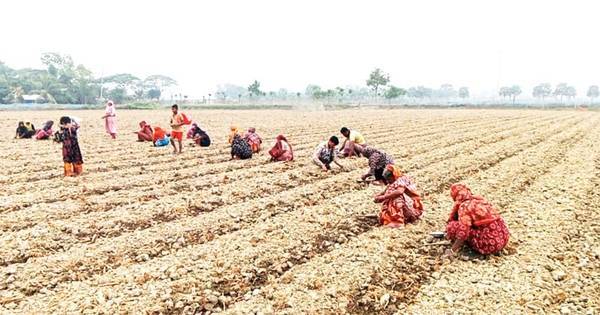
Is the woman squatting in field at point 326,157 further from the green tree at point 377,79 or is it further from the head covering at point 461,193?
the green tree at point 377,79

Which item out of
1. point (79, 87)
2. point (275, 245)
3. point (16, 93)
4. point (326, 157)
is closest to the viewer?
point (275, 245)

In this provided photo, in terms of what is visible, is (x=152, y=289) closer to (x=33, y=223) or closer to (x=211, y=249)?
(x=211, y=249)

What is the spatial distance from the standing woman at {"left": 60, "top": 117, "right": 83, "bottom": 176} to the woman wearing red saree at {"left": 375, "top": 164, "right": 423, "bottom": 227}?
722cm

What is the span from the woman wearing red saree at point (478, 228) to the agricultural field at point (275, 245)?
16 cm

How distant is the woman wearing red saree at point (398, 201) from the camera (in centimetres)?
681

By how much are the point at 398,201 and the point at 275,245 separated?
2.01 meters

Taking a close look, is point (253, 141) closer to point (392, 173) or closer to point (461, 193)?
point (392, 173)

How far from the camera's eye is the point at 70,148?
10.4 meters

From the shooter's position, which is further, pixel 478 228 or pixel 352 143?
pixel 352 143

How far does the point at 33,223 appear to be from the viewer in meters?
6.99

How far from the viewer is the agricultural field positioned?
15.5 ft

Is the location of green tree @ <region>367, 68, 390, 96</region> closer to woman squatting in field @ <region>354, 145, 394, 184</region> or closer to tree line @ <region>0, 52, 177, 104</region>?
tree line @ <region>0, 52, 177, 104</region>

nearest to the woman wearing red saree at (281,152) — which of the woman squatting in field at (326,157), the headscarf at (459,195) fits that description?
the woman squatting in field at (326,157)

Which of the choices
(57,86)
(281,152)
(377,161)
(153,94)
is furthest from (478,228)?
(153,94)
